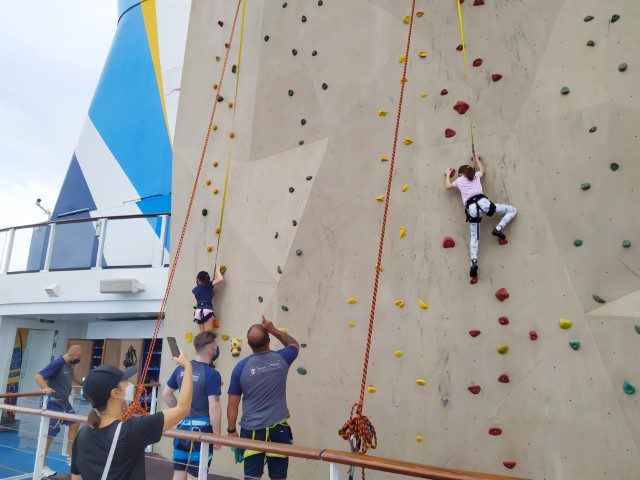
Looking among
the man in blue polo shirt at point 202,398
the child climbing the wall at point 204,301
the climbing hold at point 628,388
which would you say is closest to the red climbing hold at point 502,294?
the climbing hold at point 628,388

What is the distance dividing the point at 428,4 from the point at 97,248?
476 cm

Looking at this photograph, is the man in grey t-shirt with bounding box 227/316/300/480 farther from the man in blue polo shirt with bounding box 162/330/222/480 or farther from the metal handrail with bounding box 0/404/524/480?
the metal handrail with bounding box 0/404/524/480

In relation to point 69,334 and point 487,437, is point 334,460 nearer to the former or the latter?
point 487,437

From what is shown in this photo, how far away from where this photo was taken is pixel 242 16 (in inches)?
172

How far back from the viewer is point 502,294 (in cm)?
282

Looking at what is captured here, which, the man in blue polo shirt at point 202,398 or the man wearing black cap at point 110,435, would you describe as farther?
the man in blue polo shirt at point 202,398

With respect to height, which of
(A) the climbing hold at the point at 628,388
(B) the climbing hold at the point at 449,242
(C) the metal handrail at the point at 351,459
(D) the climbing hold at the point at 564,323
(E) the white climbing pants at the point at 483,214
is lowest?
(C) the metal handrail at the point at 351,459

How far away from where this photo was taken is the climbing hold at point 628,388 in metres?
2.42

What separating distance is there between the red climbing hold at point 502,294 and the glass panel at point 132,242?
4.15 meters

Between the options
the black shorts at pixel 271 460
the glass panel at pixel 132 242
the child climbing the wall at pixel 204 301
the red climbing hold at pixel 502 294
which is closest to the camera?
the black shorts at pixel 271 460

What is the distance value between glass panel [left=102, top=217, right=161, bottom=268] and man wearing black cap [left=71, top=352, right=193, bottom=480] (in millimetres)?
4458

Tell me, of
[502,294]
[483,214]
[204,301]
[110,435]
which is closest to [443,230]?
[483,214]

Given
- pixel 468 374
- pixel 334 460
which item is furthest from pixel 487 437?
pixel 334 460

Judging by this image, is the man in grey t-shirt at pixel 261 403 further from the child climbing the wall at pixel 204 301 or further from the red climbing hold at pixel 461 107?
the red climbing hold at pixel 461 107
